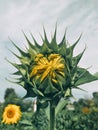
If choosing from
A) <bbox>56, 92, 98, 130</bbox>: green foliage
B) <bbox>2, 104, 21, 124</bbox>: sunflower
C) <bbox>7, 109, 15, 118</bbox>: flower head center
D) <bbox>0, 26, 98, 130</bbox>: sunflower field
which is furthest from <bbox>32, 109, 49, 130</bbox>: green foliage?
<bbox>0, 26, 98, 130</bbox>: sunflower field

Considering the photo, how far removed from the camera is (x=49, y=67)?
4543mm

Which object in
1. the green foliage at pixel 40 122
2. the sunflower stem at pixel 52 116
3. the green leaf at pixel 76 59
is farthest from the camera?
the green foliage at pixel 40 122

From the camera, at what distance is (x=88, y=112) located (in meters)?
13.5

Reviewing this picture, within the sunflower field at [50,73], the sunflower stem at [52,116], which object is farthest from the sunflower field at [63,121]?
the sunflower stem at [52,116]

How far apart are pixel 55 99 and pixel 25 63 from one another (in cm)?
51

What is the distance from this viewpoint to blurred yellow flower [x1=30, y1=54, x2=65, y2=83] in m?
4.55

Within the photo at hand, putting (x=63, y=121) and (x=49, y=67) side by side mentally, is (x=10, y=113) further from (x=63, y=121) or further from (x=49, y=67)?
(x=49, y=67)

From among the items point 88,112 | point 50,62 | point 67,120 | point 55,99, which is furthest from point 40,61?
point 88,112

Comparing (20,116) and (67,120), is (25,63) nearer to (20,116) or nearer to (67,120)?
(67,120)

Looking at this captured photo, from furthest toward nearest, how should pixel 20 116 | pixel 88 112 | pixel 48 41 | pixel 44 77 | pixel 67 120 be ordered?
1. pixel 20 116
2. pixel 88 112
3. pixel 67 120
4. pixel 48 41
5. pixel 44 77

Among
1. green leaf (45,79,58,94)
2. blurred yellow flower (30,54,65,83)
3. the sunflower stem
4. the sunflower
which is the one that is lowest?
the sunflower stem

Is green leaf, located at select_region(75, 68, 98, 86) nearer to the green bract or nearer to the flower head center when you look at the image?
the green bract

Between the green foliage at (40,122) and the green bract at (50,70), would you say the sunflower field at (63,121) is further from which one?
the green bract at (50,70)

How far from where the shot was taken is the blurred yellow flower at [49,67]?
14.9ft
